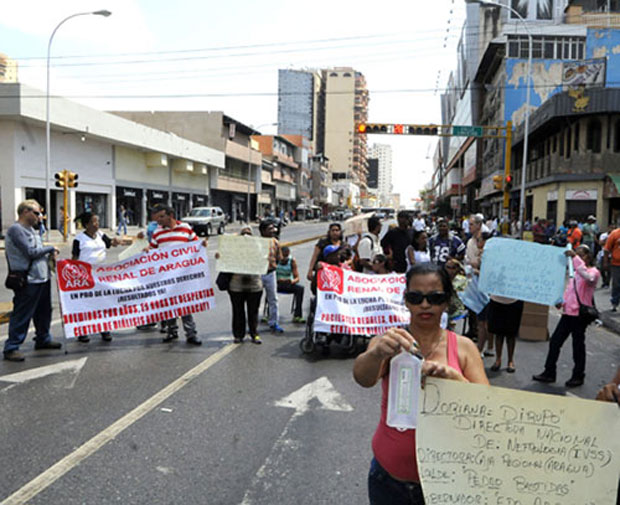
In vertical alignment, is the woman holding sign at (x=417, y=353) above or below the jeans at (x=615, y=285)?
above

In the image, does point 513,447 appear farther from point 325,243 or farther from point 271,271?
point 271,271

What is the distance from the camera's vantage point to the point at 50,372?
6207 millimetres

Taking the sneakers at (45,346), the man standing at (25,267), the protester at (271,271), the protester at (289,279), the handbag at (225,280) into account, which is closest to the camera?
the man standing at (25,267)

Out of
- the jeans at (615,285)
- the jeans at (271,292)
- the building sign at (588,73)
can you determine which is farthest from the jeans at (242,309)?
the building sign at (588,73)

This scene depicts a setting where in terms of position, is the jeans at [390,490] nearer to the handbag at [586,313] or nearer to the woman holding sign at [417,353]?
the woman holding sign at [417,353]

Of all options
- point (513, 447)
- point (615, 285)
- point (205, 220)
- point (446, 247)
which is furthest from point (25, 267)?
point (205, 220)

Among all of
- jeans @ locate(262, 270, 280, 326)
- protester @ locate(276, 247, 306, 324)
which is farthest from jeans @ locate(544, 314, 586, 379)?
protester @ locate(276, 247, 306, 324)

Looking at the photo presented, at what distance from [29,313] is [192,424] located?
332 centimetres

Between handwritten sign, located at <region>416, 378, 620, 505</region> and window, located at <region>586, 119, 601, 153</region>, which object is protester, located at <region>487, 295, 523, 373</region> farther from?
window, located at <region>586, 119, 601, 153</region>

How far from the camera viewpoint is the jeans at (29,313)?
22.1 feet

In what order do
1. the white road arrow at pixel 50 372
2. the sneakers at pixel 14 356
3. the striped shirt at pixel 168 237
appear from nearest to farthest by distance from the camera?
the white road arrow at pixel 50 372, the sneakers at pixel 14 356, the striped shirt at pixel 168 237

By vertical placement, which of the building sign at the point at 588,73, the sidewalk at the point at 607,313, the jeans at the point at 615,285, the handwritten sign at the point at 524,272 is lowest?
the sidewalk at the point at 607,313

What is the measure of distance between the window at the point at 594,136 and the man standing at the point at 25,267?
103ft

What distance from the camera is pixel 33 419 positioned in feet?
15.7
